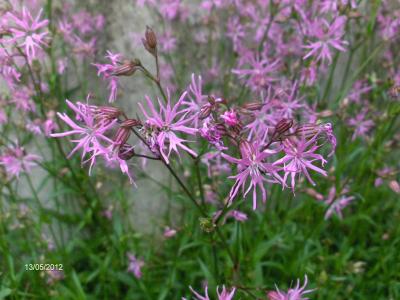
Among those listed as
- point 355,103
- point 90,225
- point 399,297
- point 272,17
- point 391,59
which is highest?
point 272,17

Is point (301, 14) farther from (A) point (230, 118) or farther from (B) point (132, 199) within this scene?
(B) point (132, 199)

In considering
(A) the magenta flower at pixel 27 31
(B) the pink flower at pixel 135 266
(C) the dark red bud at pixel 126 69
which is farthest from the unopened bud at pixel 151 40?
(B) the pink flower at pixel 135 266

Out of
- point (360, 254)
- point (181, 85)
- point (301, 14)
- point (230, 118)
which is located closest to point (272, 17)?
point (301, 14)

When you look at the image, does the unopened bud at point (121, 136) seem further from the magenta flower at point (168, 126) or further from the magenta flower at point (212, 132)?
the magenta flower at point (212, 132)

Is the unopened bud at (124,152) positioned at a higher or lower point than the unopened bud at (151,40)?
lower

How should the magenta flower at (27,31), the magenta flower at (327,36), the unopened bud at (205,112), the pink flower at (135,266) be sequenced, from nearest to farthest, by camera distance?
the unopened bud at (205,112), the magenta flower at (27,31), the magenta flower at (327,36), the pink flower at (135,266)

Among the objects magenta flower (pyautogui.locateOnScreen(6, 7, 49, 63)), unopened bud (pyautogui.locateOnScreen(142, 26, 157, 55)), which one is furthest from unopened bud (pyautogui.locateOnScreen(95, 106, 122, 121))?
magenta flower (pyautogui.locateOnScreen(6, 7, 49, 63))
